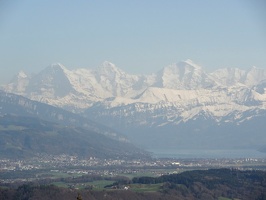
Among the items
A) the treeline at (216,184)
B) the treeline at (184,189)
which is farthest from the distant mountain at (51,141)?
the treeline at (184,189)

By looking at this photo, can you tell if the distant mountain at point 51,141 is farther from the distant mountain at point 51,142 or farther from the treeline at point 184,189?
the treeline at point 184,189

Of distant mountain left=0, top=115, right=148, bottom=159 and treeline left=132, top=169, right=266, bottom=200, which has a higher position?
distant mountain left=0, top=115, right=148, bottom=159

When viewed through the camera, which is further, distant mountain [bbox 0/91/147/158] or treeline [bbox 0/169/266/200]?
distant mountain [bbox 0/91/147/158]

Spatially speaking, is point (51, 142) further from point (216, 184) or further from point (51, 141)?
point (216, 184)

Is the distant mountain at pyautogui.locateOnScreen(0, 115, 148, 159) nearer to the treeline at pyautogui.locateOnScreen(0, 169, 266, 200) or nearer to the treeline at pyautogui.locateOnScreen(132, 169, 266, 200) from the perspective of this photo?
the treeline at pyautogui.locateOnScreen(132, 169, 266, 200)

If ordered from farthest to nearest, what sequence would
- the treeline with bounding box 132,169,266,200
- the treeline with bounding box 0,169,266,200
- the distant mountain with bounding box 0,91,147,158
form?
the distant mountain with bounding box 0,91,147,158 < the treeline with bounding box 132,169,266,200 < the treeline with bounding box 0,169,266,200

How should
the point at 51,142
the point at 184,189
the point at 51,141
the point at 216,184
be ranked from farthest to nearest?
the point at 51,141
the point at 51,142
the point at 216,184
the point at 184,189

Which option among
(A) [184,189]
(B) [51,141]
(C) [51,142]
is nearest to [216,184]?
(A) [184,189]

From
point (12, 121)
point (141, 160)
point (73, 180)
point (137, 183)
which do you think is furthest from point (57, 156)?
point (137, 183)

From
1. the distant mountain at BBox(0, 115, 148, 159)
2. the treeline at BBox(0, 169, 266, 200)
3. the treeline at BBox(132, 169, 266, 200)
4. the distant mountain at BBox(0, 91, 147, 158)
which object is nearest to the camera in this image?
the treeline at BBox(0, 169, 266, 200)

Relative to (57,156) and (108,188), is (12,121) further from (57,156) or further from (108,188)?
(108,188)

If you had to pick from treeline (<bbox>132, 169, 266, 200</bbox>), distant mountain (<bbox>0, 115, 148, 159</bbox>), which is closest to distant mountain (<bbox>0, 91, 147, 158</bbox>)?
distant mountain (<bbox>0, 115, 148, 159</bbox>)
